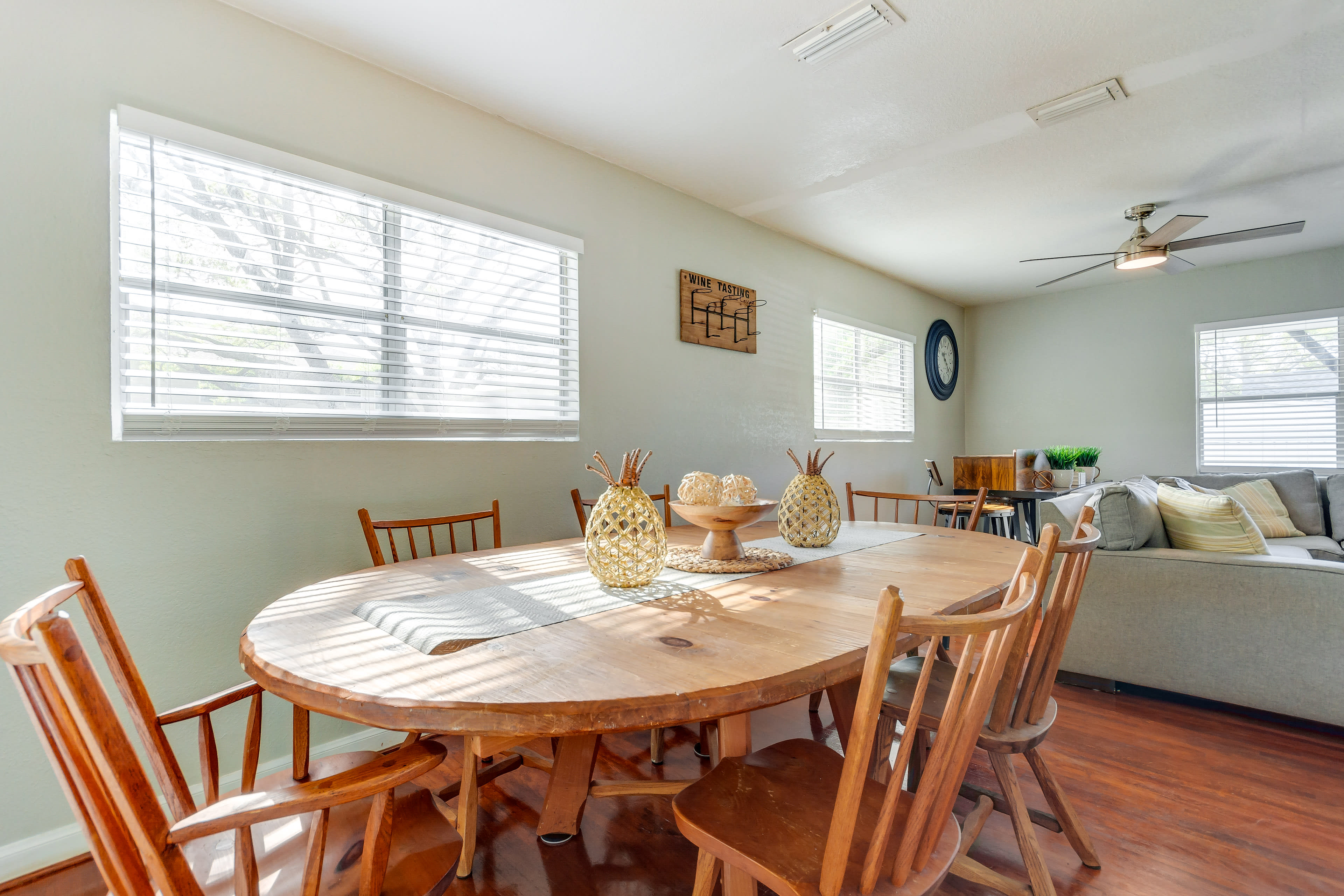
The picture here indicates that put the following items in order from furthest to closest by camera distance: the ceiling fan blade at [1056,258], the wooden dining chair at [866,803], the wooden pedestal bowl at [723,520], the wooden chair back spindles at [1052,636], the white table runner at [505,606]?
the ceiling fan blade at [1056,258], the wooden pedestal bowl at [723,520], the wooden chair back spindles at [1052,636], the white table runner at [505,606], the wooden dining chair at [866,803]

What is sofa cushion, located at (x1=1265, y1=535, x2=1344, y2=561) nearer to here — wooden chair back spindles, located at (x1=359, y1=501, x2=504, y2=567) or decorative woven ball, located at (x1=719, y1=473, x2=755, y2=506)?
decorative woven ball, located at (x1=719, y1=473, x2=755, y2=506)

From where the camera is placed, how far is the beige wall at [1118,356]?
4.76 meters

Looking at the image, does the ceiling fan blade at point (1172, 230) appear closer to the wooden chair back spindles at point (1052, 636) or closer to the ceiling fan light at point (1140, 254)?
the ceiling fan light at point (1140, 254)

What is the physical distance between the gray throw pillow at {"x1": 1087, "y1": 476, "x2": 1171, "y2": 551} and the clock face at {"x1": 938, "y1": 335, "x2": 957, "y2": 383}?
10.6ft

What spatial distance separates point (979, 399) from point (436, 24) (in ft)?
18.9

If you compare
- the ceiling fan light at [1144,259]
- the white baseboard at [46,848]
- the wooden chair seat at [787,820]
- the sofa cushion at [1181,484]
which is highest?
the ceiling fan light at [1144,259]

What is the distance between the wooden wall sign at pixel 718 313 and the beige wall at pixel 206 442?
1.29 ft

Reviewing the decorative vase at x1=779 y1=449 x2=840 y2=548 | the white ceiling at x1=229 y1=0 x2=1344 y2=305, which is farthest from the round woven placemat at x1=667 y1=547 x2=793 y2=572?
the white ceiling at x1=229 y1=0 x2=1344 y2=305

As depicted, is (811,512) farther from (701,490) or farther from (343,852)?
(343,852)

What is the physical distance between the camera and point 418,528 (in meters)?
2.46

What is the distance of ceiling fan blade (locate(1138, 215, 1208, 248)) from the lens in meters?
3.26

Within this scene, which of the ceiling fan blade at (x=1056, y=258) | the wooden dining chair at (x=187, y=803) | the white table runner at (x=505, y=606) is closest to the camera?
the wooden dining chair at (x=187, y=803)

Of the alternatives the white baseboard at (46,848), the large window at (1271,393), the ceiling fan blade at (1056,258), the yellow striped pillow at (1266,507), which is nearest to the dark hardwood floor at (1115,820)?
the white baseboard at (46,848)

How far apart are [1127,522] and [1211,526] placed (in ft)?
0.98
